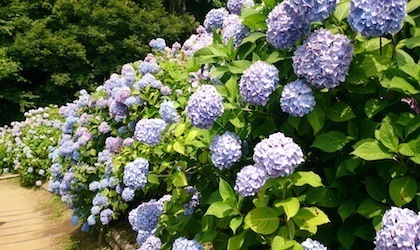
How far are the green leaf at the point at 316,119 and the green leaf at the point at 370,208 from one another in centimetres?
24

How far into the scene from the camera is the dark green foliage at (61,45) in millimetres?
11359

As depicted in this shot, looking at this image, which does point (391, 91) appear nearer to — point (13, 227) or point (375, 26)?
point (375, 26)

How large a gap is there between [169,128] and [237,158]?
60 centimetres

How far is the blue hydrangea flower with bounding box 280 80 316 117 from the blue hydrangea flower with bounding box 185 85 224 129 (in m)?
0.23

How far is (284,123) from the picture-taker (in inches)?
58.5

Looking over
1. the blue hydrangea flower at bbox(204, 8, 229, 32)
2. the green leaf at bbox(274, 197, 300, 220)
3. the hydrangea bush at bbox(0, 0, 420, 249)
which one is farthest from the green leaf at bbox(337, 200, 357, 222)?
the blue hydrangea flower at bbox(204, 8, 229, 32)

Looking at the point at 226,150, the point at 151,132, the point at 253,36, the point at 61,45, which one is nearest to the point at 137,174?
the point at 151,132

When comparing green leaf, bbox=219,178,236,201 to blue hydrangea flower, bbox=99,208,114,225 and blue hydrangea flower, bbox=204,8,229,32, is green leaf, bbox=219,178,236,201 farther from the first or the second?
blue hydrangea flower, bbox=99,208,114,225

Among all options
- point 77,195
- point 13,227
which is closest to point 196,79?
point 77,195

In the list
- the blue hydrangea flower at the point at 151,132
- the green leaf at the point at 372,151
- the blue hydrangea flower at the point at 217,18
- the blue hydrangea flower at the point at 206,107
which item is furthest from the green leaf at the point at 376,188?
the blue hydrangea flower at the point at 217,18

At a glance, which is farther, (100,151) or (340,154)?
(100,151)

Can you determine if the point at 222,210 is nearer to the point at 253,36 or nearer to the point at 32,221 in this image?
the point at 253,36

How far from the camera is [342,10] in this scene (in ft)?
4.39

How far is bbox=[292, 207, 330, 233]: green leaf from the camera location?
4.11 ft
